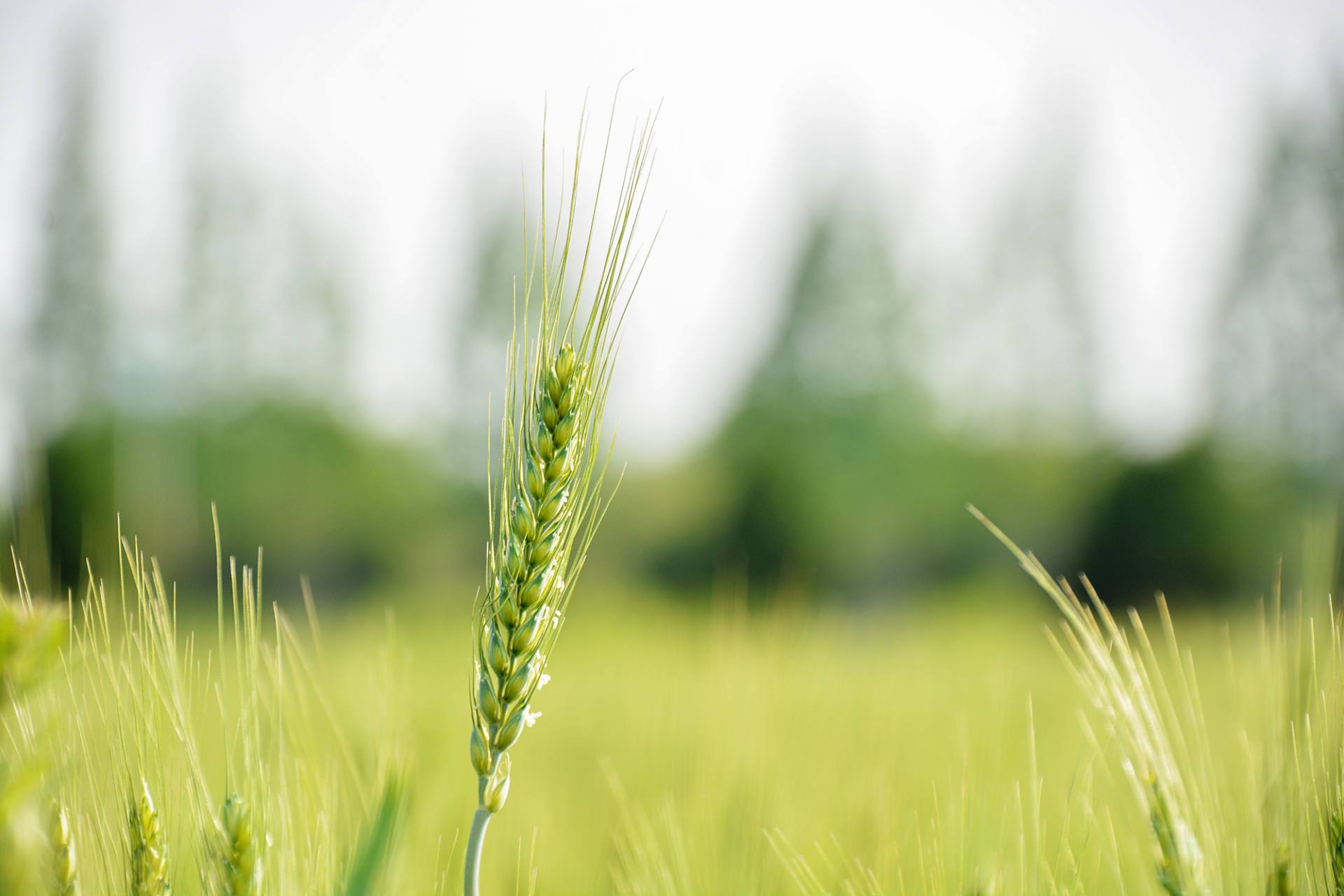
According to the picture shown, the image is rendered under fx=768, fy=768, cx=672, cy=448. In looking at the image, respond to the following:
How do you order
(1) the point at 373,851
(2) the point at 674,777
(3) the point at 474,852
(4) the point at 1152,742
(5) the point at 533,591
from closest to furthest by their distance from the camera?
(1) the point at 373,851 → (3) the point at 474,852 → (5) the point at 533,591 → (4) the point at 1152,742 → (2) the point at 674,777

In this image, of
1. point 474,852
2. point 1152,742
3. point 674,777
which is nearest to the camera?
point 474,852

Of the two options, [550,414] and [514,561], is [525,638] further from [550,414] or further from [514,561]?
[550,414]

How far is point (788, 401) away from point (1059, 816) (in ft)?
41.5

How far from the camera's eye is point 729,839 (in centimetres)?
197

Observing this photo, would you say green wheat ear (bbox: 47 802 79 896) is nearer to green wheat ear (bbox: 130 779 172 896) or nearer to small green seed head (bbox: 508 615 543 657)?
green wheat ear (bbox: 130 779 172 896)

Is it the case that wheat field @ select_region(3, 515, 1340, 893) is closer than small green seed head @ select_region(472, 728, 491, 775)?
No

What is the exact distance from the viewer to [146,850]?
997 mm

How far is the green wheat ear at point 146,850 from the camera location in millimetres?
988

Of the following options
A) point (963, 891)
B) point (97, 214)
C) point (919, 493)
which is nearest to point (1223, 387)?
point (919, 493)

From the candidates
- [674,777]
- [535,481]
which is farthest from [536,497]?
[674,777]

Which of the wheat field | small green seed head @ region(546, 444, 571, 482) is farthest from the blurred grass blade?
small green seed head @ region(546, 444, 571, 482)

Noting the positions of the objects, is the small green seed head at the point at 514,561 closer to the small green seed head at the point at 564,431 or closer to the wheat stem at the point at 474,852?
the small green seed head at the point at 564,431

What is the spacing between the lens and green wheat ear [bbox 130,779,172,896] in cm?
99

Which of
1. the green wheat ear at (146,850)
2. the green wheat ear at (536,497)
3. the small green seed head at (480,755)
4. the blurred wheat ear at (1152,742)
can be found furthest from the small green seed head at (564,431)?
the green wheat ear at (146,850)
